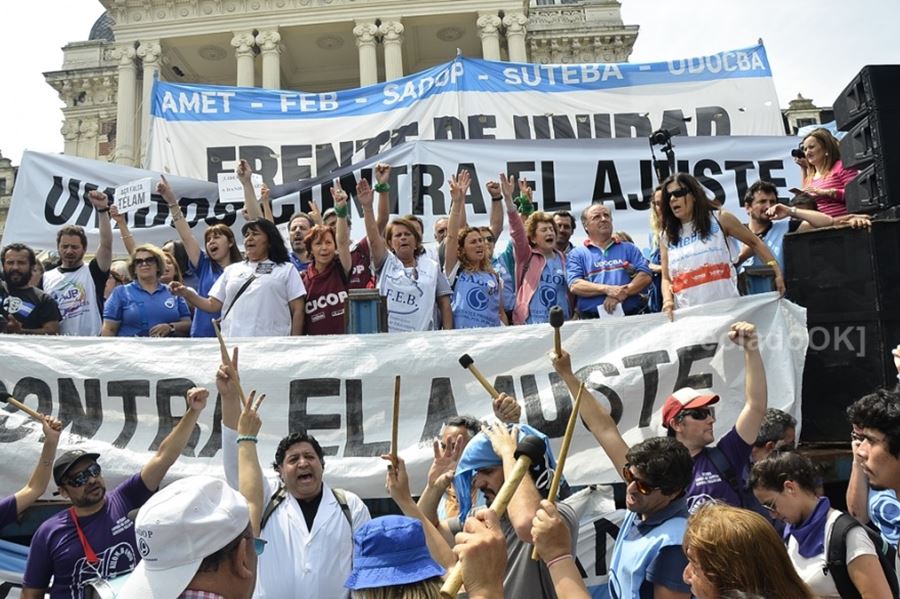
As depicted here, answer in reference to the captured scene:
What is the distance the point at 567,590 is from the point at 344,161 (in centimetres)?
857

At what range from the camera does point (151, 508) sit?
7.02 ft

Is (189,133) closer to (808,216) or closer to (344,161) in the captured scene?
(344,161)

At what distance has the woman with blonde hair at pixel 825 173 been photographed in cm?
614

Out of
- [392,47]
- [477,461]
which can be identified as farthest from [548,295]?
[392,47]

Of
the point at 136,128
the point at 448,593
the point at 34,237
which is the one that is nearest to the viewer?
the point at 448,593

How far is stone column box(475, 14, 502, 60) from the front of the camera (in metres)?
33.8

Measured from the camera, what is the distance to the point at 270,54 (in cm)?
3453

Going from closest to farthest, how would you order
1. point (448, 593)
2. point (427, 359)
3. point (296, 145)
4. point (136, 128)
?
1. point (448, 593)
2. point (427, 359)
3. point (296, 145)
4. point (136, 128)

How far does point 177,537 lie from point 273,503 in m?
1.81

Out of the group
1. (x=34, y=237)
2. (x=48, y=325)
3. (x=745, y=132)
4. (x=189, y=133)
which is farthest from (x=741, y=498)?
(x=189, y=133)

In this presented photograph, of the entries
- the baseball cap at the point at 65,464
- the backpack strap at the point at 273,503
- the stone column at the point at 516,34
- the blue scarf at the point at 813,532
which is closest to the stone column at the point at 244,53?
the stone column at the point at 516,34

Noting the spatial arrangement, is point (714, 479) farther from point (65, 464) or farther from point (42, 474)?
point (42, 474)

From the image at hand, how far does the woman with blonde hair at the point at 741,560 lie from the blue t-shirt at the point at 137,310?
16.3 ft

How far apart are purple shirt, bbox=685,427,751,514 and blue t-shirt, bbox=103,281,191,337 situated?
163 inches
